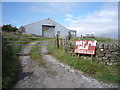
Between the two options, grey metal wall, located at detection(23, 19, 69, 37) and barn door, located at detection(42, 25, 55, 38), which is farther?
barn door, located at detection(42, 25, 55, 38)

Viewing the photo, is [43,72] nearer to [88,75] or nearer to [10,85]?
[10,85]

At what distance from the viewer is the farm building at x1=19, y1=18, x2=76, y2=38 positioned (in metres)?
20.5

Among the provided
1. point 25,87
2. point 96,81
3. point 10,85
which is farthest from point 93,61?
point 10,85

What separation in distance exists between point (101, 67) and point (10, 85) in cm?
404

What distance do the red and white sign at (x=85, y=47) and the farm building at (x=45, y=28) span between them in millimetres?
14684

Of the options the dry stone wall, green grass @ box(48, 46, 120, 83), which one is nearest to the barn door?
green grass @ box(48, 46, 120, 83)

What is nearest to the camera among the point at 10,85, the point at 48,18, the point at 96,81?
the point at 10,85

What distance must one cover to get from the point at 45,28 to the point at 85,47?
694 inches

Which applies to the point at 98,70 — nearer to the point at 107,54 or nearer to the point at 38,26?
the point at 107,54

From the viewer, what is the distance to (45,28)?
70.9ft

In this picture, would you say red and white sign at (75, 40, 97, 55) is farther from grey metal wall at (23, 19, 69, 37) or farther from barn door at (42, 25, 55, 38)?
grey metal wall at (23, 19, 69, 37)

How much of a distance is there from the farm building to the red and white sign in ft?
48.2

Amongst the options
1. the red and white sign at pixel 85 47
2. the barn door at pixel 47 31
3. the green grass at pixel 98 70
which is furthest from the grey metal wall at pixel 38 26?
the green grass at pixel 98 70

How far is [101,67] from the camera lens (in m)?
4.42
